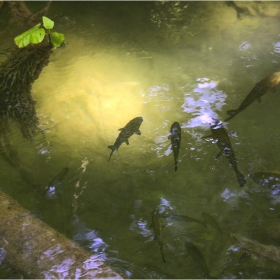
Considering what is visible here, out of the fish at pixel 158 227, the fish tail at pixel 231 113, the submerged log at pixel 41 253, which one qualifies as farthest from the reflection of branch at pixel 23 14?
the fish at pixel 158 227

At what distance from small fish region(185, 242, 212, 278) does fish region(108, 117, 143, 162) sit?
1.12 m

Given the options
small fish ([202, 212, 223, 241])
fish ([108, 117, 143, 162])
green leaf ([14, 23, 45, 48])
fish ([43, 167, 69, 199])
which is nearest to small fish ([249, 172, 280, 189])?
small fish ([202, 212, 223, 241])

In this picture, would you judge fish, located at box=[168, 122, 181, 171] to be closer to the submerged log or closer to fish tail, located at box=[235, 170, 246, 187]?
fish tail, located at box=[235, 170, 246, 187]

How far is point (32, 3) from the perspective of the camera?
5.91m

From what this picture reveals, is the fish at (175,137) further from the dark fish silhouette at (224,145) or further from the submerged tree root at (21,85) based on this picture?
the submerged tree root at (21,85)

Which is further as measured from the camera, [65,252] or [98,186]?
[98,186]

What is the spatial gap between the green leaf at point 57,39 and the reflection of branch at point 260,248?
3447 mm

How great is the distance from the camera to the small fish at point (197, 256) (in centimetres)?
216

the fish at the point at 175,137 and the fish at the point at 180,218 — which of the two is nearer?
the fish at the point at 180,218

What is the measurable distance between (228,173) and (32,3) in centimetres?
487

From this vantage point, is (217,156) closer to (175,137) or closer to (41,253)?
(175,137)

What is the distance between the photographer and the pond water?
243 centimetres

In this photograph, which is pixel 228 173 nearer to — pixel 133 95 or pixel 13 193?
pixel 133 95

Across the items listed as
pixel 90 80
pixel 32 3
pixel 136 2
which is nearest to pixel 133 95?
pixel 90 80
